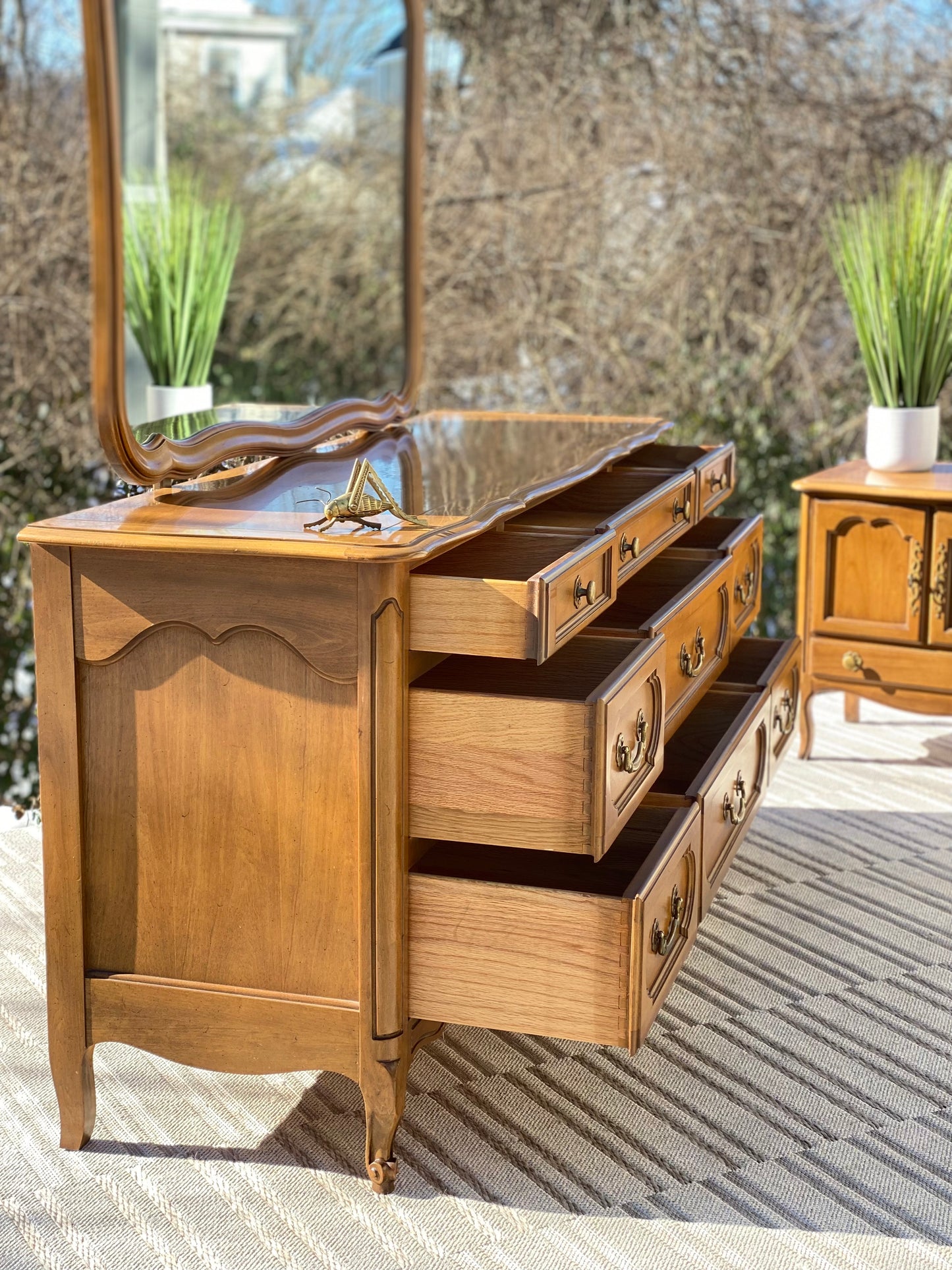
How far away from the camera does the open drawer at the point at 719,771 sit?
2016 mm

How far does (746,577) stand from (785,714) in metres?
0.28

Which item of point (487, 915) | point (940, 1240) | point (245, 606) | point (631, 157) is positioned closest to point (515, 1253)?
point (487, 915)

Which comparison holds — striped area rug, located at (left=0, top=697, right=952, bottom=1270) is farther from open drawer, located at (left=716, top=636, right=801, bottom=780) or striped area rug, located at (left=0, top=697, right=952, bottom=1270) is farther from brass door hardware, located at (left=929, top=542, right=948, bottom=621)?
brass door hardware, located at (left=929, top=542, right=948, bottom=621)

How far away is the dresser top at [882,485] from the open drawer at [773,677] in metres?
0.39

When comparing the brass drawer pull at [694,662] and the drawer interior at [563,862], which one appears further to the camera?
the brass drawer pull at [694,662]

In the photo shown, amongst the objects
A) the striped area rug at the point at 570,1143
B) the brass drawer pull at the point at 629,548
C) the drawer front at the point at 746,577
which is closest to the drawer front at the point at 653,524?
the brass drawer pull at the point at 629,548

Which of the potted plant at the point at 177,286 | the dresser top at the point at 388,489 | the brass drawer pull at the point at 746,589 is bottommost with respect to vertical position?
the brass drawer pull at the point at 746,589

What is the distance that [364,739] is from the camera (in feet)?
5.03

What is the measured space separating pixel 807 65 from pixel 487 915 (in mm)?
3197

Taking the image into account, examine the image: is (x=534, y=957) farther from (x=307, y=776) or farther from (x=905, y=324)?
(x=905, y=324)

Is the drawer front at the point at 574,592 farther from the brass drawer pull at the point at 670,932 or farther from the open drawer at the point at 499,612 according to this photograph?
the brass drawer pull at the point at 670,932

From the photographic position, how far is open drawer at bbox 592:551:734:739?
207 centimetres

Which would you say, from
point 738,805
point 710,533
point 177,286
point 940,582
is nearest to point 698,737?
point 738,805

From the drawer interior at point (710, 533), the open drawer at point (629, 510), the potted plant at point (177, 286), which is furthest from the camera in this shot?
the drawer interior at point (710, 533)
